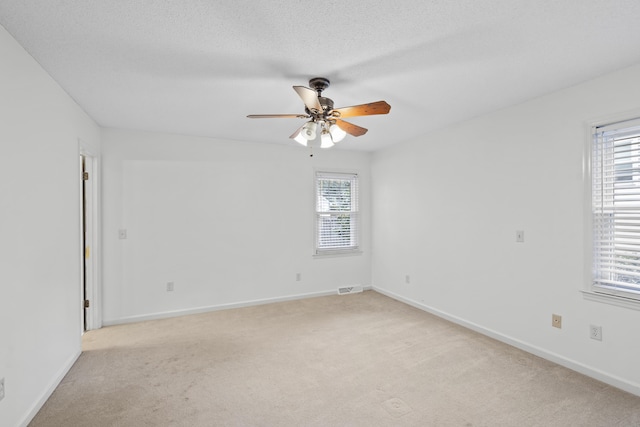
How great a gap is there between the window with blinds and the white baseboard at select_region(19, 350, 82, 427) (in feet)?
13.8

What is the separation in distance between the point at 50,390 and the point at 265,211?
2893 mm

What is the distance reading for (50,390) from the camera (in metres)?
2.25

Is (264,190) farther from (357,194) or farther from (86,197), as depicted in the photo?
(86,197)

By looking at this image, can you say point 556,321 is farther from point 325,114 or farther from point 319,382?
point 325,114

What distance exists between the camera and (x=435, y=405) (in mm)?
2113

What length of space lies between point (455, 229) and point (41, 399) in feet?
13.5

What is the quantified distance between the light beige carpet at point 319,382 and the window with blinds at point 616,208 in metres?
0.85

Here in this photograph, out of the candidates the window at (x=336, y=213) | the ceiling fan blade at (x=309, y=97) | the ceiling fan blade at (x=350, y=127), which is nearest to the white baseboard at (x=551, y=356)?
the window at (x=336, y=213)

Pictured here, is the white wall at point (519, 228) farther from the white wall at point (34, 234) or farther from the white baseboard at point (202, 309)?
the white wall at point (34, 234)

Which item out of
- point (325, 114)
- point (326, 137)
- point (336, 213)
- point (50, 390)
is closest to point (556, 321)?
point (326, 137)

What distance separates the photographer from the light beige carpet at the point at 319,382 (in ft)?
6.56

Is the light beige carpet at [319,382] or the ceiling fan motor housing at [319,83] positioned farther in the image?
the ceiling fan motor housing at [319,83]

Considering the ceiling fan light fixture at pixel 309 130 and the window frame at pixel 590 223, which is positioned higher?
the ceiling fan light fixture at pixel 309 130

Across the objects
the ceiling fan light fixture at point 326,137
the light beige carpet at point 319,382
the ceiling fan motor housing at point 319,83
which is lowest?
the light beige carpet at point 319,382
